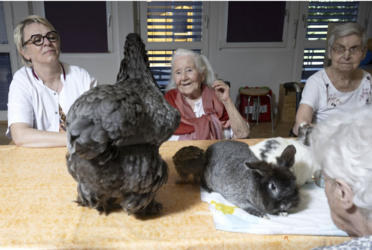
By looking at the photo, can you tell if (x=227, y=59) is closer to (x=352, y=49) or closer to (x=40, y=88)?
(x=352, y=49)

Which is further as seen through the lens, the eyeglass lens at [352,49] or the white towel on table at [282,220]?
the eyeglass lens at [352,49]

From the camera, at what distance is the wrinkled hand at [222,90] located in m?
2.17

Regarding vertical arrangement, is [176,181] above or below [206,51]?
below

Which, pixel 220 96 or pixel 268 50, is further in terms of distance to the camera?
pixel 268 50

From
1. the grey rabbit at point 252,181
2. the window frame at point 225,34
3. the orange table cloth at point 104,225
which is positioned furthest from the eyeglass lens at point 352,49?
the window frame at point 225,34

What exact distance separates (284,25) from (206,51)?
138cm

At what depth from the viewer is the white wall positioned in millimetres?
4590

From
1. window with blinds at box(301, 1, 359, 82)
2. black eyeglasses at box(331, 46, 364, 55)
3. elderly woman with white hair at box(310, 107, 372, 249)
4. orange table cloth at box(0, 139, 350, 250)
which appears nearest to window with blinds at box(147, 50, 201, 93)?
window with blinds at box(301, 1, 359, 82)

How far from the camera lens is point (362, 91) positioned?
229 cm

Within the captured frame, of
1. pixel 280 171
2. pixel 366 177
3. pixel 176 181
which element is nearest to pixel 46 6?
pixel 176 181

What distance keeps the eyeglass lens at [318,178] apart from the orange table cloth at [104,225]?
13.6 inches

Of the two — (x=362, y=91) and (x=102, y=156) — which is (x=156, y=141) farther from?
(x=362, y=91)

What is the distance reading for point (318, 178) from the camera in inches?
57.1

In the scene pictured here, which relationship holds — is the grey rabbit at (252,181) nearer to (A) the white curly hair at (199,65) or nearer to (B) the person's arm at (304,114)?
(B) the person's arm at (304,114)
